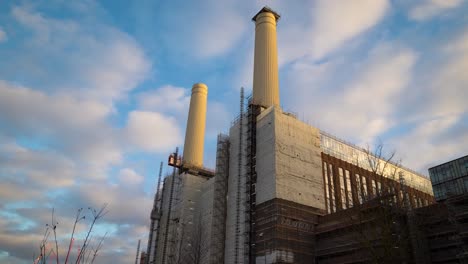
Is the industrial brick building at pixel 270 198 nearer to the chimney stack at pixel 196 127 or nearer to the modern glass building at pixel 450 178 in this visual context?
the chimney stack at pixel 196 127

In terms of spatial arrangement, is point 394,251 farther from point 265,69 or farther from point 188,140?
point 188,140

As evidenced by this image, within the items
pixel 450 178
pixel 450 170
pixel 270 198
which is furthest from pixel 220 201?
pixel 450 170

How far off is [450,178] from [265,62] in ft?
147

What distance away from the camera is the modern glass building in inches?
2194

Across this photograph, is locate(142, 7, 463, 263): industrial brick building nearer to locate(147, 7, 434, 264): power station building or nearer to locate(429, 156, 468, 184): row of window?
locate(147, 7, 434, 264): power station building

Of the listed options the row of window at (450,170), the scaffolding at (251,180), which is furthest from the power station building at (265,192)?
the row of window at (450,170)

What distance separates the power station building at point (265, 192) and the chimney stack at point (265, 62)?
243 mm

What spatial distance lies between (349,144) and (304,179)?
29435mm

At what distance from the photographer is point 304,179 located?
69.3 meters

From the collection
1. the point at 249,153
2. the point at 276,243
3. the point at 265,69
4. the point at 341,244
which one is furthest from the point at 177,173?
the point at 341,244

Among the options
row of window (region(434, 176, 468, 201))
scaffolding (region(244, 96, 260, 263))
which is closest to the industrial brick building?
scaffolding (region(244, 96, 260, 263))

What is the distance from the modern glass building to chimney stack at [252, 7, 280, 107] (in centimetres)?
3487

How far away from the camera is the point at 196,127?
341 ft

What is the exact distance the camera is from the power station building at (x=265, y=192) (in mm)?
62312
